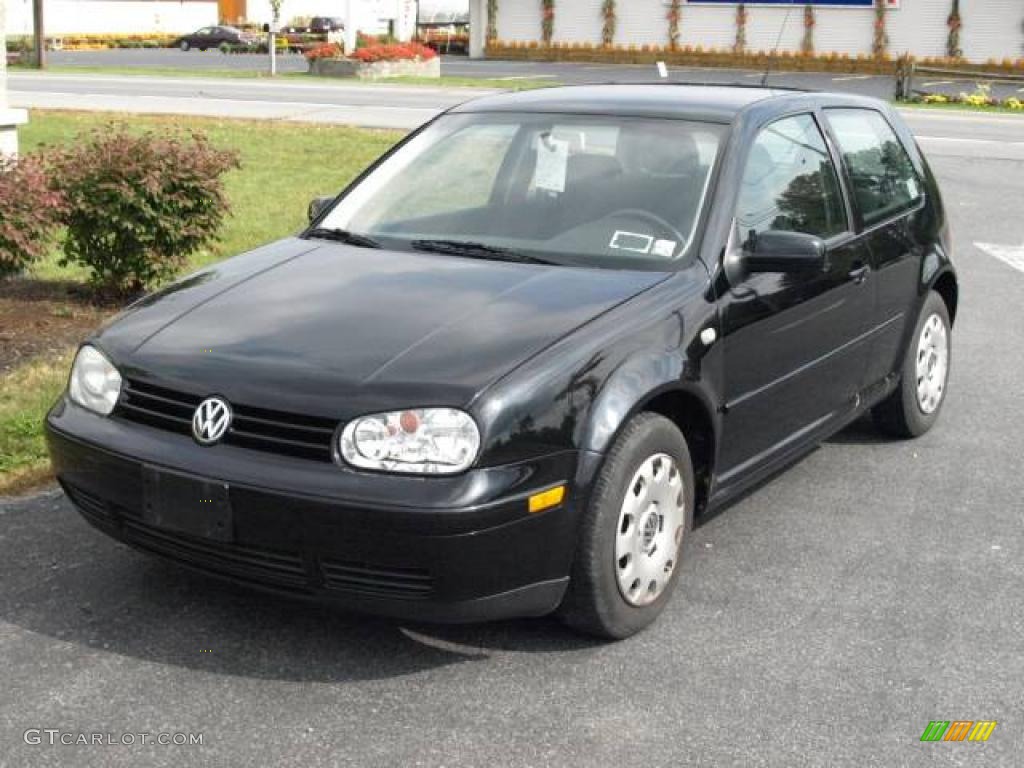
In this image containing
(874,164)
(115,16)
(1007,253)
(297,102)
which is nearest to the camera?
(874,164)

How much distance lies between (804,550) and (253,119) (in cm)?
1734

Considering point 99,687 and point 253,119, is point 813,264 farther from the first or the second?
point 253,119

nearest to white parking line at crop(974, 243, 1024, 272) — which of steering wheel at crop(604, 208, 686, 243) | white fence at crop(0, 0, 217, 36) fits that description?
steering wheel at crop(604, 208, 686, 243)

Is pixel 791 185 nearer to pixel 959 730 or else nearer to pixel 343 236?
pixel 343 236

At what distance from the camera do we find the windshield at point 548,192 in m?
4.73

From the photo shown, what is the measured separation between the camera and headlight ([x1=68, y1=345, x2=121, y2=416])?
414 centimetres

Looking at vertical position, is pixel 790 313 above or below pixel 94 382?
above

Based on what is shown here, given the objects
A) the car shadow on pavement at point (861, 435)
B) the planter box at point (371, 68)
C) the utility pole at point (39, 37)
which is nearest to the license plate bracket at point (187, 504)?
the car shadow on pavement at point (861, 435)

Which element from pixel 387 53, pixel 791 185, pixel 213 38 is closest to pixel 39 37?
pixel 387 53

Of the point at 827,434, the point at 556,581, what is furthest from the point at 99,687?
the point at 827,434

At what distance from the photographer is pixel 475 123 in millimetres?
5520

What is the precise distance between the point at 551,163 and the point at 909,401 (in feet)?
7.28

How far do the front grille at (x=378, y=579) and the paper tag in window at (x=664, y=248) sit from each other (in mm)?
1528

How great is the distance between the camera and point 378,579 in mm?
3695
